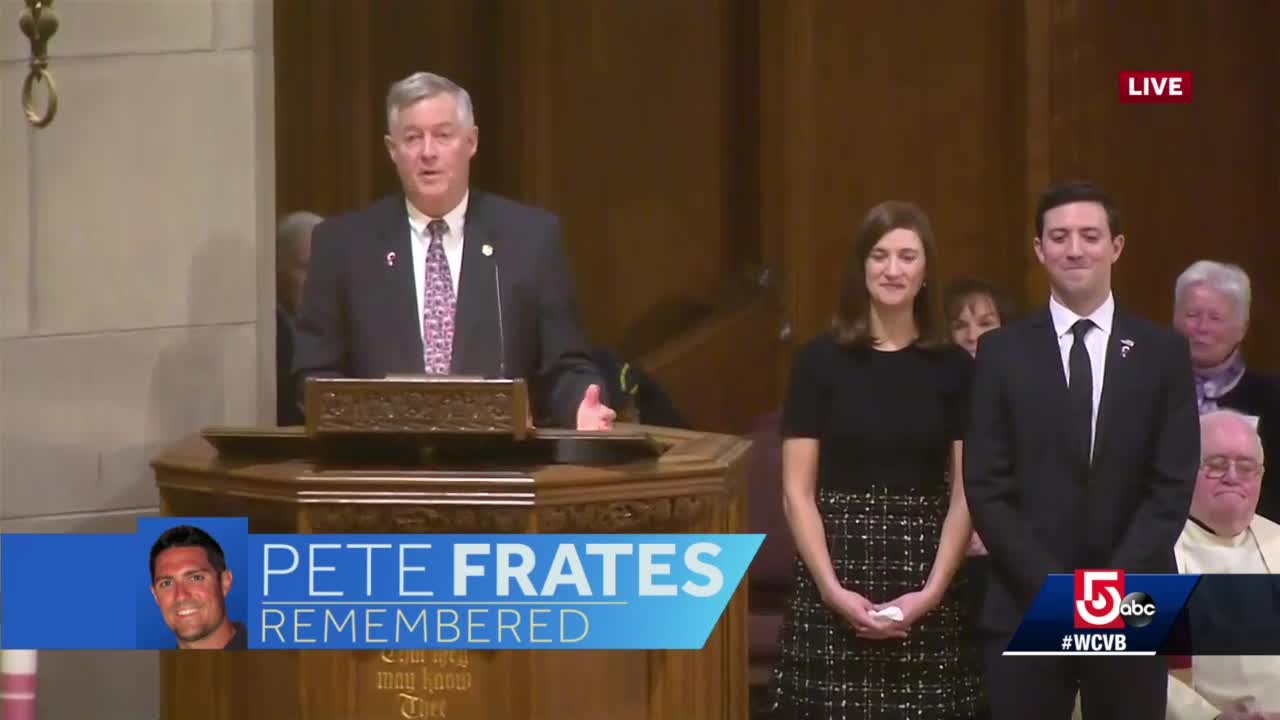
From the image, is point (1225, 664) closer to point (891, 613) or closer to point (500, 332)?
point (891, 613)

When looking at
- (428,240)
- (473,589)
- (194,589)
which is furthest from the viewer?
(428,240)

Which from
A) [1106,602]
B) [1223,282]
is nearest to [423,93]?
[1106,602]

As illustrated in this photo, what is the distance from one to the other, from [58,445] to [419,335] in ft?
4.17

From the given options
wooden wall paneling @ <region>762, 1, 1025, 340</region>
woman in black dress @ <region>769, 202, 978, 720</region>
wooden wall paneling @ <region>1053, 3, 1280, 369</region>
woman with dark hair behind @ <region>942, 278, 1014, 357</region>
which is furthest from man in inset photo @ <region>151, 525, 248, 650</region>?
wooden wall paneling @ <region>1053, 3, 1280, 369</region>

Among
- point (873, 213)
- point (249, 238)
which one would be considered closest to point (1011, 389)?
point (873, 213)

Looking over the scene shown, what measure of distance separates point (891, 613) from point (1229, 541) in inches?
35.0

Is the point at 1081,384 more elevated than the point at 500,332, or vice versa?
the point at 500,332

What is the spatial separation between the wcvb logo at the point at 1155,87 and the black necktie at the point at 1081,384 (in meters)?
2.23

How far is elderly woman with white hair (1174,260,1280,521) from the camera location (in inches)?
203

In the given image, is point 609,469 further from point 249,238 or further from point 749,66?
point 749,66

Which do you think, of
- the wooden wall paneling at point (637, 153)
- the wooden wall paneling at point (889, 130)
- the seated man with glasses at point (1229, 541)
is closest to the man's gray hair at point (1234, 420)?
the seated man with glasses at point (1229, 541)

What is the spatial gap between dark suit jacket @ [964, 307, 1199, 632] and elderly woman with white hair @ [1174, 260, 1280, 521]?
36.9 inches

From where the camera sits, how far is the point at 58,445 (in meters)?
5.01

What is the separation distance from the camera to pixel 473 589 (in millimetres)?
3684
